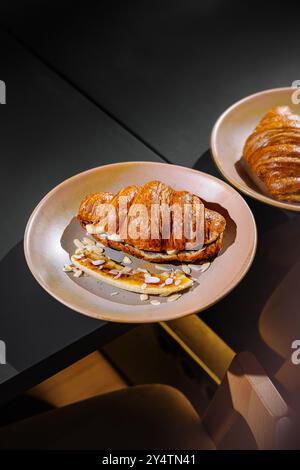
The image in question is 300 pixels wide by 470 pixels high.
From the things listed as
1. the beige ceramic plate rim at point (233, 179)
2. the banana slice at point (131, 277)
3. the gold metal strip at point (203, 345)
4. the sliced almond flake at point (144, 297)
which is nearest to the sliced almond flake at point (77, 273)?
the banana slice at point (131, 277)

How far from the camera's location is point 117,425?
1163 millimetres

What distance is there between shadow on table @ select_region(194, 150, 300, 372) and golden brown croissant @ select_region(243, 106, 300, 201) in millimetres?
129

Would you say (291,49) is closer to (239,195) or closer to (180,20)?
(180,20)

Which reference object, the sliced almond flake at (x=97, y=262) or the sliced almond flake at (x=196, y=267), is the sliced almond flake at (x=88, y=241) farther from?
the sliced almond flake at (x=196, y=267)

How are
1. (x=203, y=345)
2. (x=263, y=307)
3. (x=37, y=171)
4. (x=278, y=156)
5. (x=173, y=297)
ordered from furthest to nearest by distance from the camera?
(x=203, y=345)
(x=263, y=307)
(x=37, y=171)
(x=278, y=156)
(x=173, y=297)

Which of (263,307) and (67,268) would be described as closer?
(67,268)

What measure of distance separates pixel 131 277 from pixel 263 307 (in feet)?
1.68

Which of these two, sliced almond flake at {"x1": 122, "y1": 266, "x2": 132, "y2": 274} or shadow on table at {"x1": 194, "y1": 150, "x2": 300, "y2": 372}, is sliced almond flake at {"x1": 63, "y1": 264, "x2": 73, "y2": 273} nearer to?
sliced almond flake at {"x1": 122, "y1": 266, "x2": 132, "y2": 274}

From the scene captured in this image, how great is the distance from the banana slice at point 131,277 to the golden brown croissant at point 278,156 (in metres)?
0.28

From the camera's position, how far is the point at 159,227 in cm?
101

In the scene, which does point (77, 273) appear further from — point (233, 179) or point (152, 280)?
→ point (233, 179)

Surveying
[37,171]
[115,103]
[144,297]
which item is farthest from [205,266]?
[115,103]

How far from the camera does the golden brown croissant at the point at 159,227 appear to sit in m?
1.01
